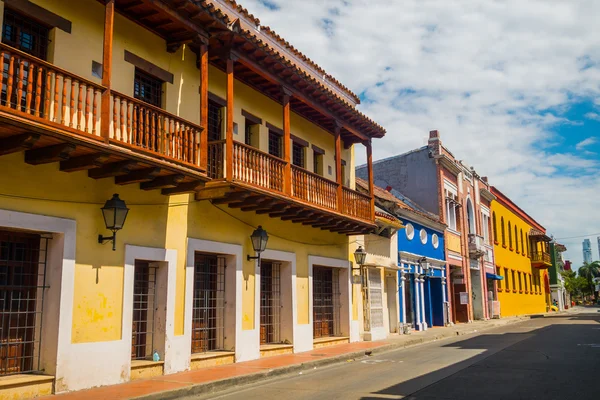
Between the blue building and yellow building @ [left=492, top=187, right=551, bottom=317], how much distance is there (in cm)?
1169

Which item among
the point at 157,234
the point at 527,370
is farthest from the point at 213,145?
the point at 527,370

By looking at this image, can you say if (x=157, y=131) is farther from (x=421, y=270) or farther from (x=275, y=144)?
(x=421, y=270)

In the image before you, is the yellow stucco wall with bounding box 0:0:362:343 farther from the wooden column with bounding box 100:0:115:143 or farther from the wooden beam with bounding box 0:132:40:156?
the wooden column with bounding box 100:0:115:143

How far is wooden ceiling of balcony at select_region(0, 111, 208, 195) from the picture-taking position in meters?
7.04

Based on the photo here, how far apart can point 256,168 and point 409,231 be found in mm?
11287

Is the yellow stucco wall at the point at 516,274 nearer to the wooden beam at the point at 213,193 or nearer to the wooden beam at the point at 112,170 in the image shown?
the wooden beam at the point at 213,193

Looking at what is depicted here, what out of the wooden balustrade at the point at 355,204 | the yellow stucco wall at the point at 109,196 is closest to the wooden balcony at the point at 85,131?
the yellow stucco wall at the point at 109,196

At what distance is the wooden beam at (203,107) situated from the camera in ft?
32.4

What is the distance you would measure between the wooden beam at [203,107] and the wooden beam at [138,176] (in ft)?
3.58

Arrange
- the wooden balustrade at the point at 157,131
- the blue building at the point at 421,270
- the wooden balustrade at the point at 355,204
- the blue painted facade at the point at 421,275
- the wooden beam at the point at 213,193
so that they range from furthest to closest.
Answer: the blue painted facade at the point at 421,275, the blue building at the point at 421,270, the wooden balustrade at the point at 355,204, the wooden beam at the point at 213,193, the wooden balustrade at the point at 157,131

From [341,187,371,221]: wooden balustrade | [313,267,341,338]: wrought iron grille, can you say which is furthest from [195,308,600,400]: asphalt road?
[341,187,371,221]: wooden balustrade

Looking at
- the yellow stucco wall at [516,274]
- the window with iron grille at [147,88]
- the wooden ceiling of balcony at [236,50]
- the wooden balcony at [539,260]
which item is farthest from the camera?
the wooden balcony at [539,260]

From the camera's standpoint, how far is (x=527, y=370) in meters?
10.6

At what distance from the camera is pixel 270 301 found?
14.0 m
